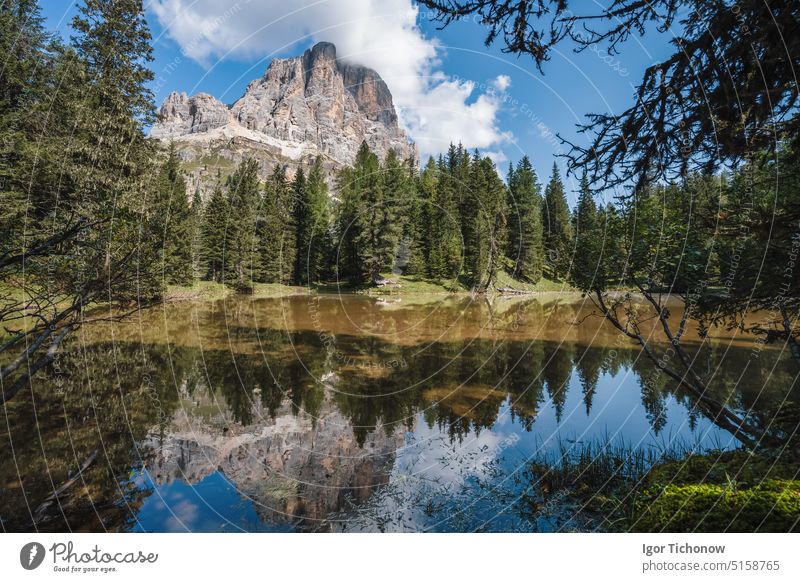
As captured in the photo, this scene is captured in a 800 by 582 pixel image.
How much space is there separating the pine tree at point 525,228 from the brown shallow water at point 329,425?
66.9 feet

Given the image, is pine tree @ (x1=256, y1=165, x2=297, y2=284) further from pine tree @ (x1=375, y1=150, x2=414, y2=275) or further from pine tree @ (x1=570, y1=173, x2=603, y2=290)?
pine tree @ (x1=570, y1=173, x2=603, y2=290)

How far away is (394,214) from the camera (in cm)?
3897

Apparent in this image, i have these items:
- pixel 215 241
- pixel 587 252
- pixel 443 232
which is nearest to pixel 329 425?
pixel 587 252

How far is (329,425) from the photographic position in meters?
7.55

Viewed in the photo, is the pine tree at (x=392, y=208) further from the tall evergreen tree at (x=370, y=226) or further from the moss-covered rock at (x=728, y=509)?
the moss-covered rock at (x=728, y=509)

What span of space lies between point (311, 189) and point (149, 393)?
4104 centimetres

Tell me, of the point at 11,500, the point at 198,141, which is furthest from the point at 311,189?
the point at 198,141

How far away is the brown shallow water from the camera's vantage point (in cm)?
464

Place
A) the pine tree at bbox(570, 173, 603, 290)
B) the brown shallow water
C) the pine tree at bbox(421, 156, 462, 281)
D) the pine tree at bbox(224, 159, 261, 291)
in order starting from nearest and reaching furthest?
1. the brown shallow water
2. the pine tree at bbox(570, 173, 603, 290)
3. the pine tree at bbox(224, 159, 261, 291)
4. the pine tree at bbox(421, 156, 462, 281)

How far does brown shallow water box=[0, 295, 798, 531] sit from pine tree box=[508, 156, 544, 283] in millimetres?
20397

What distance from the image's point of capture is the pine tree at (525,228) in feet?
110

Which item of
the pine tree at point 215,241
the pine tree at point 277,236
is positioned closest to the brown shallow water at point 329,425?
the pine tree at point 215,241

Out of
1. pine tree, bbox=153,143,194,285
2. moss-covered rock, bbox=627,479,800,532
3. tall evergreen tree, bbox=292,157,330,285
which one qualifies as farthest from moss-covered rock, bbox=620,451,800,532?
tall evergreen tree, bbox=292,157,330,285
